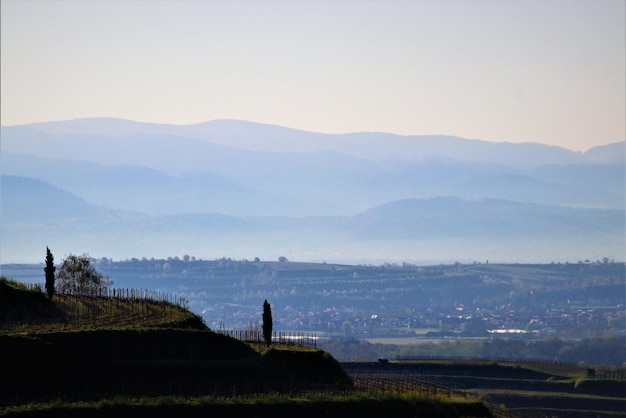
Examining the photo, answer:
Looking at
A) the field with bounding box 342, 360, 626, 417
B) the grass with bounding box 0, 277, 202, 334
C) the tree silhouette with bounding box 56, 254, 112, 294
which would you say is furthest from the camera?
the field with bounding box 342, 360, 626, 417

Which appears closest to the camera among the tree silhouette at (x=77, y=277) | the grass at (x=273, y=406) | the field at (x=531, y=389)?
the grass at (x=273, y=406)

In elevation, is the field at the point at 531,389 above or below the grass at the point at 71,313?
below

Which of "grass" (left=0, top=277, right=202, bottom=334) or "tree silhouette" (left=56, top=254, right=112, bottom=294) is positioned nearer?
"grass" (left=0, top=277, right=202, bottom=334)

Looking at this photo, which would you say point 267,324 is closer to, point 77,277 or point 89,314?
point 89,314

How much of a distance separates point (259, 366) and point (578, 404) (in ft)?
280

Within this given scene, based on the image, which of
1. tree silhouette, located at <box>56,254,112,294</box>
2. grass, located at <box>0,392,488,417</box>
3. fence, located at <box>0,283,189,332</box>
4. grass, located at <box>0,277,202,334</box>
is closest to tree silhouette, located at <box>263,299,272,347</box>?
grass, located at <box>0,277,202,334</box>

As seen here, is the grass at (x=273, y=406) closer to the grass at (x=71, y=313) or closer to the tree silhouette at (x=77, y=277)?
the grass at (x=71, y=313)

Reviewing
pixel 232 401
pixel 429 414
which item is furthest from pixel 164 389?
pixel 429 414

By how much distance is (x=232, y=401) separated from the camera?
95.2 metres

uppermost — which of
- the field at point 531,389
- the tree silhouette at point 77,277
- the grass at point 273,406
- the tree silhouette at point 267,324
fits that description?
the tree silhouette at point 77,277

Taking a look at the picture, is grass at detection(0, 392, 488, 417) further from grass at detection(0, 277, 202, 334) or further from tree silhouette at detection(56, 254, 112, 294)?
tree silhouette at detection(56, 254, 112, 294)

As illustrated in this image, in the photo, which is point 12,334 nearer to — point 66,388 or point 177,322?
point 66,388

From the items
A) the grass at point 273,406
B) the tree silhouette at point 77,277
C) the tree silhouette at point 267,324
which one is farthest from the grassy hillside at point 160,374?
the tree silhouette at point 77,277

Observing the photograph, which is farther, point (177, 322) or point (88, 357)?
point (177, 322)
